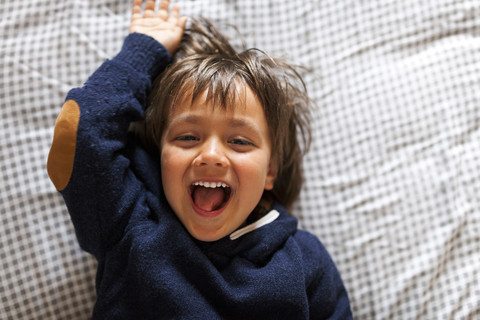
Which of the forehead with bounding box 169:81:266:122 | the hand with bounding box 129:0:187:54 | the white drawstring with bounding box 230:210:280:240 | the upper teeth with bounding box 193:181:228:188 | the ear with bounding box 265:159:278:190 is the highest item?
the hand with bounding box 129:0:187:54

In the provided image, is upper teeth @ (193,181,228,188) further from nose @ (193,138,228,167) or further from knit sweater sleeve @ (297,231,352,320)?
knit sweater sleeve @ (297,231,352,320)

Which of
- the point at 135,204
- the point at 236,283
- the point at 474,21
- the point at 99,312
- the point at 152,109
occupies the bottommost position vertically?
the point at 99,312

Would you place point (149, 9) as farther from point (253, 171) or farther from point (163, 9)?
point (253, 171)

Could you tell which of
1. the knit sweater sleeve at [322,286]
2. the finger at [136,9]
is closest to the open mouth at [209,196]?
the knit sweater sleeve at [322,286]

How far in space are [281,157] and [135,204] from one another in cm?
35

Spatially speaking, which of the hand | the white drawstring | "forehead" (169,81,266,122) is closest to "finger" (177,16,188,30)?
the hand

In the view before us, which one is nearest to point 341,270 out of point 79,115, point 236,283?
point 236,283

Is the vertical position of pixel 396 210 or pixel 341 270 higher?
pixel 396 210

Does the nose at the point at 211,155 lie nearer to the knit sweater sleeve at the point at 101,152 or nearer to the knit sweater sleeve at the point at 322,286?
the knit sweater sleeve at the point at 101,152

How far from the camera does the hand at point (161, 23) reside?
114cm

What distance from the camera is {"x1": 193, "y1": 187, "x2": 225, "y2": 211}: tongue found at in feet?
3.41

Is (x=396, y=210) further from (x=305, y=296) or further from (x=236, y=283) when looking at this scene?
(x=236, y=283)

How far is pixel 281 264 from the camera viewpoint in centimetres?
106

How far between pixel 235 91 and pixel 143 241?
362mm
